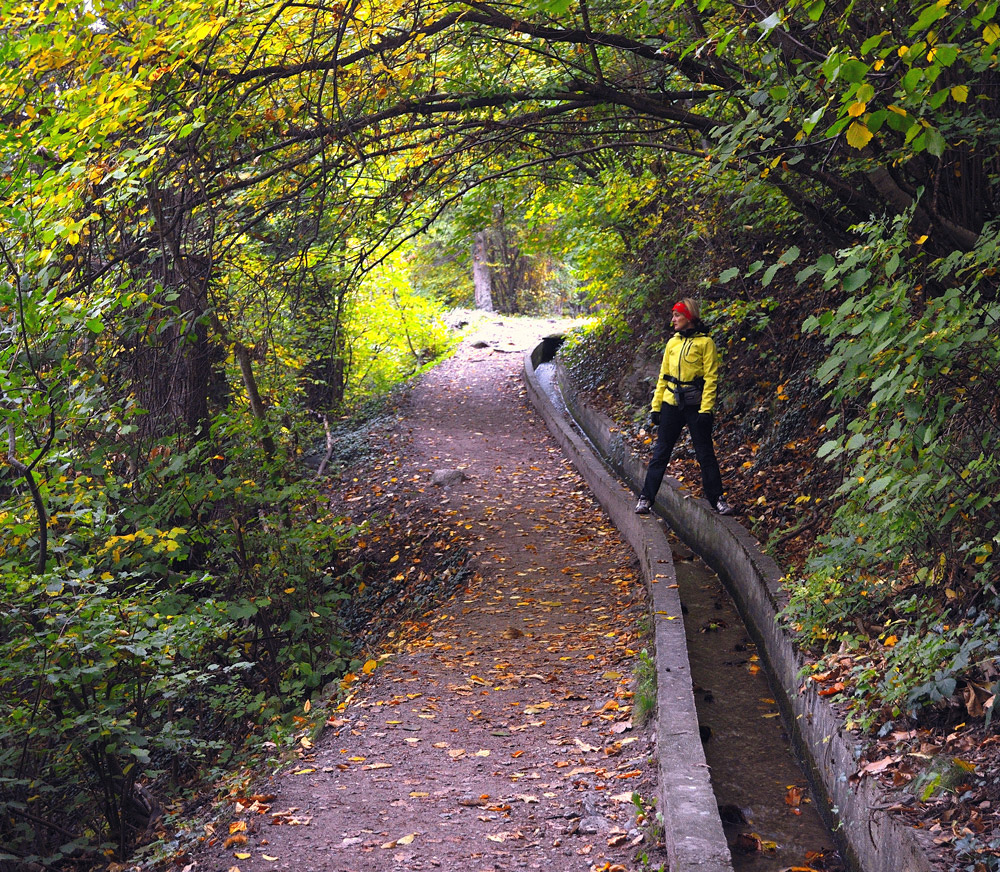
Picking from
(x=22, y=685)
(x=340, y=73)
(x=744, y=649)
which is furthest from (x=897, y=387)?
(x=22, y=685)

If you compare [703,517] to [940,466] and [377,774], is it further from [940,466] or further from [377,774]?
[377,774]

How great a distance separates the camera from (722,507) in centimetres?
838

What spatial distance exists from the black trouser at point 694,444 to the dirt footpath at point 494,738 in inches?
40.2

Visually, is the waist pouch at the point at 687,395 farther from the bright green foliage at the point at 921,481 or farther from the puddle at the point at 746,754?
the bright green foliage at the point at 921,481

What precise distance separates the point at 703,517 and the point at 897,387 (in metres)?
4.49

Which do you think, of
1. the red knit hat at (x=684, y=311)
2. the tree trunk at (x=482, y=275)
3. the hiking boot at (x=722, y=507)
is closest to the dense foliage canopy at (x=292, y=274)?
the red knit hat at (x=684, y=311)

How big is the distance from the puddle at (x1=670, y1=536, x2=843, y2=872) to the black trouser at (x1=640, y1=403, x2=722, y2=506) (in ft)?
4.87

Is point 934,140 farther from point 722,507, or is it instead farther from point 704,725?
point 722,507

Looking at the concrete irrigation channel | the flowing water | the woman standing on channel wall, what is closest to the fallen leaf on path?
the concrete irrigation channel

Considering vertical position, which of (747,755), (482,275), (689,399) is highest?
(482,275)

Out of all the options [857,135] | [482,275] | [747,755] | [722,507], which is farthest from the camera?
[482,275]

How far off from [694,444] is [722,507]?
2.42 ft

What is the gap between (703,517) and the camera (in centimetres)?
860

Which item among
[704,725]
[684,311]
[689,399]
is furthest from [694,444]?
[704,725]
